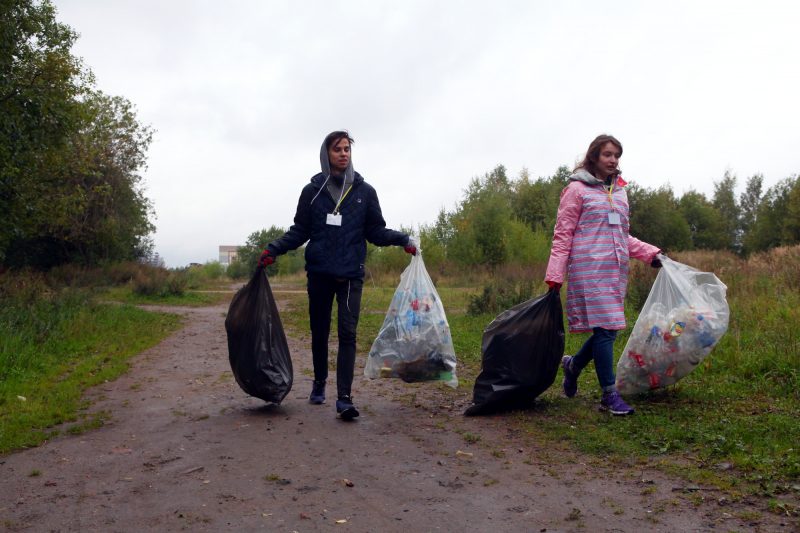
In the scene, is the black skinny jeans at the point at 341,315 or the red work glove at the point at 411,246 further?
the red work glove at the point at 411,246

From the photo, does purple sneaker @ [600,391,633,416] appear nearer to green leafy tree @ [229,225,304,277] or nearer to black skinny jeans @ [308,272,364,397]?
black skinny jeans @ [308,272,364,397]

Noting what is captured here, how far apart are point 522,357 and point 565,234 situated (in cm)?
95

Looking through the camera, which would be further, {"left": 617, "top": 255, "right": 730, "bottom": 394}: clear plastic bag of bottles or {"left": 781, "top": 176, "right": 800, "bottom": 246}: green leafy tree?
{"left": 781, "top": 176, "right": 800, "bottom": 246}: green leafy tree

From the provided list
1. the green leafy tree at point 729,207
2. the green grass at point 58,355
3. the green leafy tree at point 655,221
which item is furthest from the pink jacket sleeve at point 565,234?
the green leafy tree at point 729,207

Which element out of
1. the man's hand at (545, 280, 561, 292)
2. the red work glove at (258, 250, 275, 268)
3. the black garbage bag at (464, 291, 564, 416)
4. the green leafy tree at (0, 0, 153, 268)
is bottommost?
the black garbage bag at (464, 291, 564, 416)

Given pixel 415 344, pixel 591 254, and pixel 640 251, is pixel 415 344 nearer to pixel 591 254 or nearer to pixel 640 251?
pixel 591 254

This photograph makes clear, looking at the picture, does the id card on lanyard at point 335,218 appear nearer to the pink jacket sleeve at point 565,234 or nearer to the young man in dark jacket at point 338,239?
the young man in dark jacket at point 338,239

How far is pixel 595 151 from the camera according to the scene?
16.2 ft

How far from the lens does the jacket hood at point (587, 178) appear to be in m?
4.84

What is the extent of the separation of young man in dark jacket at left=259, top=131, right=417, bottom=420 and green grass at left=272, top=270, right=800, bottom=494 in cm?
142

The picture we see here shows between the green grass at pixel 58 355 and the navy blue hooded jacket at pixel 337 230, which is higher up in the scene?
the navy blue hooded jacket at pixel 337 230

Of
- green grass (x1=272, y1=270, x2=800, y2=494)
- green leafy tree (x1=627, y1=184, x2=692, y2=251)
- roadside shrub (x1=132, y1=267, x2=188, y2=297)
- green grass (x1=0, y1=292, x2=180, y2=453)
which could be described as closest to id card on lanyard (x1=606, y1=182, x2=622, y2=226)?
green grass (x1=272, y1=270, x2=800, y2=494)

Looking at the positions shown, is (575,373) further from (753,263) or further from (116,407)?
(753,263)

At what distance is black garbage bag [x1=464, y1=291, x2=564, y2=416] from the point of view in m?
4.81
